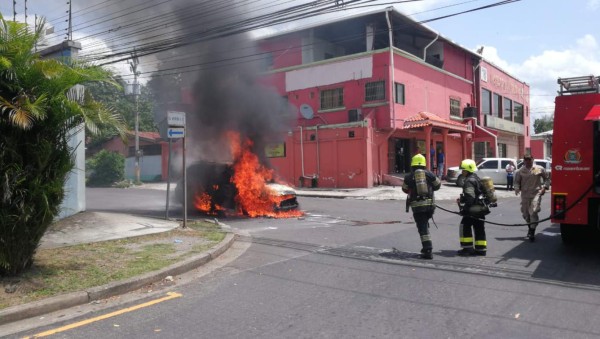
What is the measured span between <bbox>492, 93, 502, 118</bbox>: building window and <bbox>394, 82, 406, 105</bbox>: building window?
41.7ft

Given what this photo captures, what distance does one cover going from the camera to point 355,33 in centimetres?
2383

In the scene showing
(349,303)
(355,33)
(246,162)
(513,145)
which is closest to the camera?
(349,303)

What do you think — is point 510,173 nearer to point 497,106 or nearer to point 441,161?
point 441,161

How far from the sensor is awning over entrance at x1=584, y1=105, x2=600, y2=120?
5895 mm

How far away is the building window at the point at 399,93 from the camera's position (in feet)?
71.6

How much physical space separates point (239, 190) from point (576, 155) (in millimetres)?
8319

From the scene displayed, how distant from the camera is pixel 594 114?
5996mm

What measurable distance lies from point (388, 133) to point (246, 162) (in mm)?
10929

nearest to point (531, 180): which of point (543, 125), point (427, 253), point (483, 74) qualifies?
point (427, 253)

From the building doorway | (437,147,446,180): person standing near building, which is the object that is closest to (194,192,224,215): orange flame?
the building doorway

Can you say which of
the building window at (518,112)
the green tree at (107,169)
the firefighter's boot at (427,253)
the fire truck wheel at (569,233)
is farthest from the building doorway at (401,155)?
the green tree at (107,169)

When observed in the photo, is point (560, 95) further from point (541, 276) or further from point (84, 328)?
point (84, 328)

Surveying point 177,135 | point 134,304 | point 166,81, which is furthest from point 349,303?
point 166,81

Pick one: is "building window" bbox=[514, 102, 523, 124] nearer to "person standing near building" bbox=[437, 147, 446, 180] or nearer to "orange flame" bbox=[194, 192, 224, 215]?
"person standing near building" bbox=[437, 147, 446, 180]
